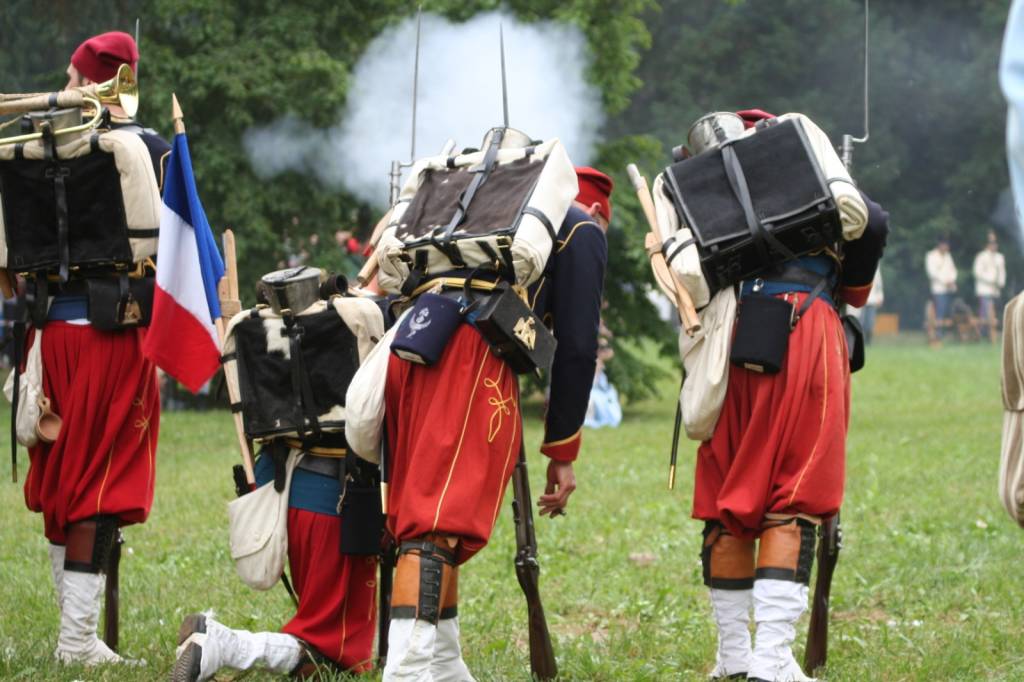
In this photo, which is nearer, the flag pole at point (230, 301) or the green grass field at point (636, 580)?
the flag pole at point (230, 301)

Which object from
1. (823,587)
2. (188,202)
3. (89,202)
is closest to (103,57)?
(89,202)

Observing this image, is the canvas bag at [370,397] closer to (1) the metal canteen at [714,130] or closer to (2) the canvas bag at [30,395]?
(1) the metal canteen at [714,130]

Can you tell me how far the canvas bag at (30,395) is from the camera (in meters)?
5.74

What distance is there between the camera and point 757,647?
4.90 m

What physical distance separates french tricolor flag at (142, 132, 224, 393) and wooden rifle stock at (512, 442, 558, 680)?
1.26m

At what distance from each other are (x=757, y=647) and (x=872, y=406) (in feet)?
38.1

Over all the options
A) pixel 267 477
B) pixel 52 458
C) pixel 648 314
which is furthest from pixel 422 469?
pixel 648 314

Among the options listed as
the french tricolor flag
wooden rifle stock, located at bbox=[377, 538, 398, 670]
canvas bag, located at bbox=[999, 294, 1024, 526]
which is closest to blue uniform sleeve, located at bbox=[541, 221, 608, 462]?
wooden rifle stock, located at bbox=[377, 538, 398, 670]

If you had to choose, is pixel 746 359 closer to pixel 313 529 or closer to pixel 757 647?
pixel 757 647

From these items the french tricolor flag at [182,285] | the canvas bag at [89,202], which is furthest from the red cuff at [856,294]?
the canvas bag at [89,202]

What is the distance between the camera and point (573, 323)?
4.88 metres

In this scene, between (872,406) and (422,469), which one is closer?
(422,469)

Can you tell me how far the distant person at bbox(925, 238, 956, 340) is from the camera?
97.0 ft

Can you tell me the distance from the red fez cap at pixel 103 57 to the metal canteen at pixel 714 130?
7.19ft
